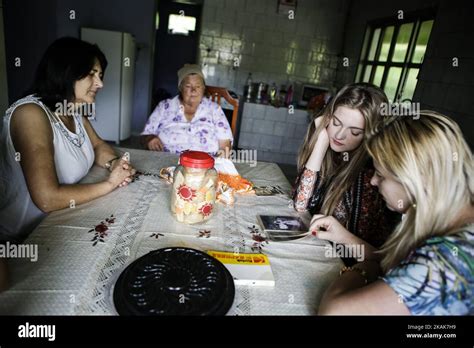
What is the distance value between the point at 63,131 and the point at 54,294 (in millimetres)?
760

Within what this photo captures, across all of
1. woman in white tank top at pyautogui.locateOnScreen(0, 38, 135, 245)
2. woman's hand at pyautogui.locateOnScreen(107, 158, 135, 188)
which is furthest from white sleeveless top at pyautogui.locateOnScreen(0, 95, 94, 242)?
woman's hand at pyautogui.locateOnScreen(107, 158, 135, 188)

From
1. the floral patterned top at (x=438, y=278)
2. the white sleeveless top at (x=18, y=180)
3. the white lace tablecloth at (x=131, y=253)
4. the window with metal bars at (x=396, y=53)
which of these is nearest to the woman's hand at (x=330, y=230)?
the white lace tablecloth at (x=131, y=253)

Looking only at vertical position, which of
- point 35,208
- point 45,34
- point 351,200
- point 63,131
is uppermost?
point 45,34

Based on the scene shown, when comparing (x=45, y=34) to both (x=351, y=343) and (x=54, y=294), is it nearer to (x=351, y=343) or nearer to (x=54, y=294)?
(x=54, y=294)

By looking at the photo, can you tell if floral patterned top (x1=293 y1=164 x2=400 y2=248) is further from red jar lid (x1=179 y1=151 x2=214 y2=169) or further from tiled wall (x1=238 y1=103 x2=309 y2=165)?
tiled wall (x1=238 y1=103 x2=309 y2=165)

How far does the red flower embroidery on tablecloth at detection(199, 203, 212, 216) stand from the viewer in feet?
3.41

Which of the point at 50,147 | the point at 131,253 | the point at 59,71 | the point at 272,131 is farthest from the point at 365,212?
the point at 272,131

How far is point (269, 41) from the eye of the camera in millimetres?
4633

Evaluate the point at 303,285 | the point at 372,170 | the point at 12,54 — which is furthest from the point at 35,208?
the point at 12,54

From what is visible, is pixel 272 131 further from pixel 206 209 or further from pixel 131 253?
Result: pixel 131 253

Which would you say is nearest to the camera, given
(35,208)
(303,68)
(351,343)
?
(351,343)

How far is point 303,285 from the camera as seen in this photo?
83cm

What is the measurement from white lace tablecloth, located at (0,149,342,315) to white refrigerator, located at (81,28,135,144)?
3.25m

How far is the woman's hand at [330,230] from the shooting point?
40.8 inches
